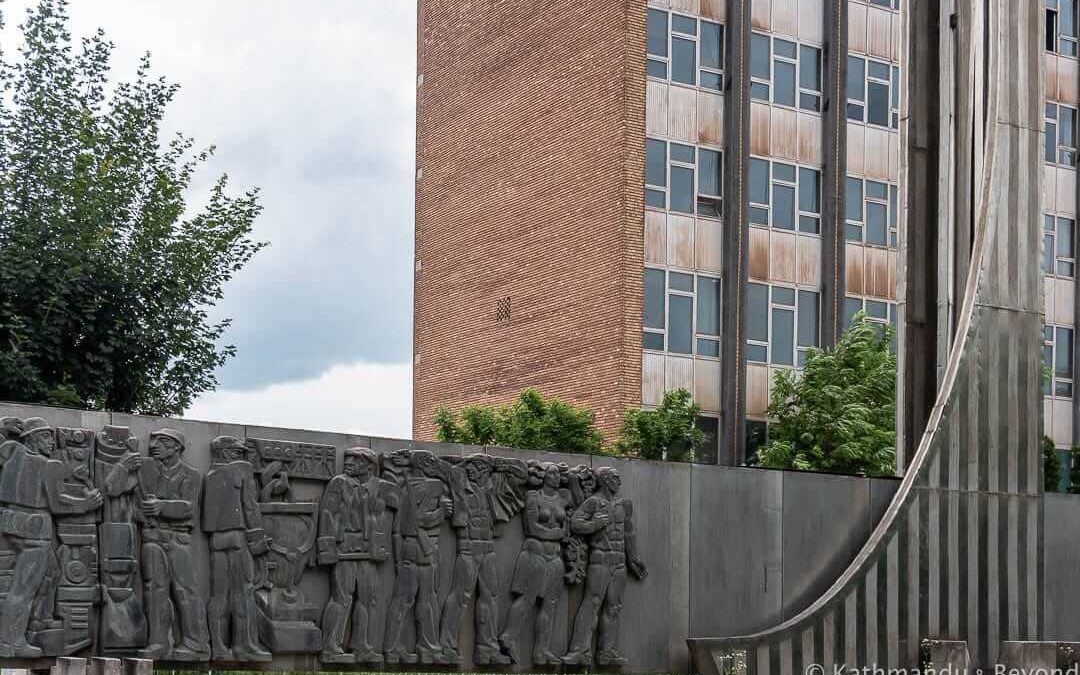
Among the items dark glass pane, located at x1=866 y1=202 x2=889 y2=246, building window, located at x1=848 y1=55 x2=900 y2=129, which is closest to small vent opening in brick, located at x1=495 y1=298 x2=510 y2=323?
dark glass pane, located at x1=866 y1=202 x2=889 y2=246

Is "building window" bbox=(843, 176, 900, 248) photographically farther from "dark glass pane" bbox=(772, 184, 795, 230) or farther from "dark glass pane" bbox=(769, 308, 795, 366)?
"dark glass pane" bbox=(769, 308, 795, 366)

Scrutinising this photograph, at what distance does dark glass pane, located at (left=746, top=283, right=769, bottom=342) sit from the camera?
32.8 metres

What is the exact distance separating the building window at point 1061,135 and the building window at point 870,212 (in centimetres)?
592

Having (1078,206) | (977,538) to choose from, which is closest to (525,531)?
(977,538)

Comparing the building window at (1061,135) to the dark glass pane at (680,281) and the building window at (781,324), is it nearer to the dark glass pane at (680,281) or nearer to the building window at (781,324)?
the building window at (781,324)

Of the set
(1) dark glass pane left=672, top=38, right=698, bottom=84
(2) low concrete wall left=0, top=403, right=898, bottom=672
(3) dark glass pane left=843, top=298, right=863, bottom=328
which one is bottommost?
(2) low concrete wall left=0, top=403, right=898, bottom=672

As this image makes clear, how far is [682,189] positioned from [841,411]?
5610mm

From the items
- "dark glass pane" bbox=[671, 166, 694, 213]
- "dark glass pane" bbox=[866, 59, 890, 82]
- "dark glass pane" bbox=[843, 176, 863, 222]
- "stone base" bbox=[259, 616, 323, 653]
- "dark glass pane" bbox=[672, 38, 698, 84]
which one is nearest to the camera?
"stone base" bbox=[259, 616, 323, 653]

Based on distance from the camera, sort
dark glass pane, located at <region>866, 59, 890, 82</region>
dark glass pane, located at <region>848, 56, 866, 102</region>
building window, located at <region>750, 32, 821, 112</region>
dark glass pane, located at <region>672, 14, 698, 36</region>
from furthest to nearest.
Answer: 1. dark glass pane, located at <region>866, 59, 890, 82</region>
2. dark glass pane, located at <region>848, 56, 866, 102</region>
3. building window, located at <region>750, 32, 821, 112</region>
4. dark glass pane, located at <region>672, 14, 698, 36</region>

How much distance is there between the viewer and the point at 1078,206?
39062 mm

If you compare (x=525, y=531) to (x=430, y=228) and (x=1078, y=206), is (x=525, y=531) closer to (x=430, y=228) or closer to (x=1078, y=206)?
(x=430, y=228)

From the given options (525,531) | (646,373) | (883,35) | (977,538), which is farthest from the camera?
(883,35)

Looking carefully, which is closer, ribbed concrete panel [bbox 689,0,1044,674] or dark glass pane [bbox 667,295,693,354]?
ribbed concrete panel [bbox 689,0,1044,674]

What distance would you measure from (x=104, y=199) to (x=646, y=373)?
11231 mm
